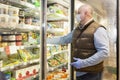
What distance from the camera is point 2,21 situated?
2.19 m

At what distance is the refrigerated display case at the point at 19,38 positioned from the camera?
2303mm

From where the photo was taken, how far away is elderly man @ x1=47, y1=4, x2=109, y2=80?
2572 mm

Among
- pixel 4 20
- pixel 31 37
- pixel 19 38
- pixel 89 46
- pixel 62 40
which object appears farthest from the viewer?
pixel 62 40

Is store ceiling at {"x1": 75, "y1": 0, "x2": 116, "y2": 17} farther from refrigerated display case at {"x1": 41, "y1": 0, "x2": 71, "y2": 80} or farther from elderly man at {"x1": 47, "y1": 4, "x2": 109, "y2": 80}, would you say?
elderly man at {"x1": 47, "y1": 4, "x2": 109, "y2": 80}

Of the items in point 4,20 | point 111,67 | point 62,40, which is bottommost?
point 111,67

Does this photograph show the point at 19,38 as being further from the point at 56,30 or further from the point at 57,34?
the point at 57,34

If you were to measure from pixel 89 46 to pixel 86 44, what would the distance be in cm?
5

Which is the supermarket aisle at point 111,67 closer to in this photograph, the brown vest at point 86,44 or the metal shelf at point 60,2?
the brown vest at point 86,44

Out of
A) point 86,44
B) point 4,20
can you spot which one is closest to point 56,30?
point 86,44

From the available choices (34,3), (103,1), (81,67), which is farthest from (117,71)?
(34,3)

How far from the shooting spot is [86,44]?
2740 mm

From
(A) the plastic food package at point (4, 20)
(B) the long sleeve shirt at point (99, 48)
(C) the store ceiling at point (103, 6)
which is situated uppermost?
(C) the store ceiling at point (103, 6)

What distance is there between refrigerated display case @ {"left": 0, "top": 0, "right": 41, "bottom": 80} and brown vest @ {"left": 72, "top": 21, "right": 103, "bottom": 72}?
562 millimetres

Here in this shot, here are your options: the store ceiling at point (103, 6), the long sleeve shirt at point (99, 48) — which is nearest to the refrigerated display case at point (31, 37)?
the store ceiling at point (103, 6)
